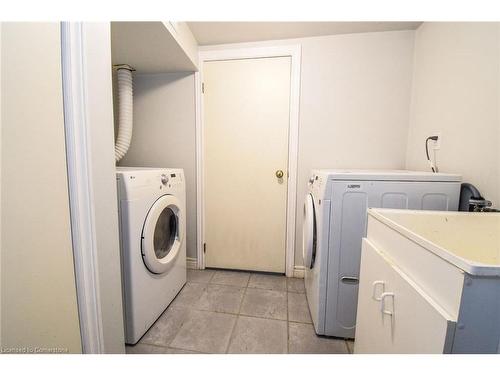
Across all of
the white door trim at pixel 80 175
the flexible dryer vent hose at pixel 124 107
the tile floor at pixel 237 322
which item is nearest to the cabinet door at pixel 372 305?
the tile floor at pixel 237 322

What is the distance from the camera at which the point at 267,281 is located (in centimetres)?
177

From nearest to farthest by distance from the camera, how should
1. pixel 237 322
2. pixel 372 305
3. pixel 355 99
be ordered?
pixel 372 305
pixel 237 322
pixel 355 99

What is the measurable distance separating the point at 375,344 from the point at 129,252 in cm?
113

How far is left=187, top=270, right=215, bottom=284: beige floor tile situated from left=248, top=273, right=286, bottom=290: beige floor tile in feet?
1.25

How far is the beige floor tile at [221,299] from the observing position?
55.7 inches

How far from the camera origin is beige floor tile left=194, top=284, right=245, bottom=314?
4.64 ft

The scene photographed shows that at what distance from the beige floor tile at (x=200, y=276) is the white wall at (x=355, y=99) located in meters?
1.34

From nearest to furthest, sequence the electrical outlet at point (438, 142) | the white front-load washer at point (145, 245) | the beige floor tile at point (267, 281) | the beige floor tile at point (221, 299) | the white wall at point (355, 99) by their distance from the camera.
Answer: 1. the white front-load washer at point (145, 245)
2. the electrical outlet at point (438, 142)
3. the beige floor tile at point (221, 299)
4. the white wall at point (355, 99)
5. the beige floor tile at point (267, 281)

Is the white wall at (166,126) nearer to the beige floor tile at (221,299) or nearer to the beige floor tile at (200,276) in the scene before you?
the beige floor tile at (200,276)

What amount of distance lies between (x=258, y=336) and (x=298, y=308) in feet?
1.28

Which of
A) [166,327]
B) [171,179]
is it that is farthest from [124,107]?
[166,327]

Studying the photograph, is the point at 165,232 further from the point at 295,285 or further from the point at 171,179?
the point at 295,285

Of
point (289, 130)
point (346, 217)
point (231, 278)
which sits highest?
point (289, 130)

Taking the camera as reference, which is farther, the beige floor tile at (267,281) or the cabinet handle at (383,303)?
the beige floor tile at (267,281)
